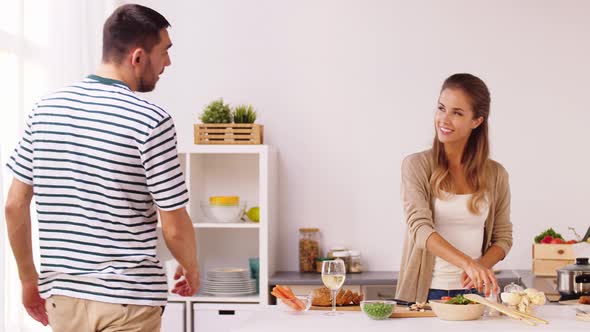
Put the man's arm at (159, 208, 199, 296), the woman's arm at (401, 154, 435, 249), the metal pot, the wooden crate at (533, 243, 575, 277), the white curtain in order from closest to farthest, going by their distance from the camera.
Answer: the man's arm at (159, 208, 199, 296) < the woman's arm at (401, 154, 435, 249) < the metal pot < the white curtain < the wooden crate at (533, 243, 575, 277)

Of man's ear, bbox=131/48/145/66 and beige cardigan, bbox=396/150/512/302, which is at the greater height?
man's ear, bbox=131/48/145/66

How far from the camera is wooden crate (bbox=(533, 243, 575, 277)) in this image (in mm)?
4312

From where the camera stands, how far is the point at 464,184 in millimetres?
3117

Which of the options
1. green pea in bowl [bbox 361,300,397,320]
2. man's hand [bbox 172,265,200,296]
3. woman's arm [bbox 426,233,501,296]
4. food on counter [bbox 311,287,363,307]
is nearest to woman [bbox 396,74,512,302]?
woman's arm [bbox 426,233,501,296]

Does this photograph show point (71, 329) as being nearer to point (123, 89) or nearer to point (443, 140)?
point (123, 89)

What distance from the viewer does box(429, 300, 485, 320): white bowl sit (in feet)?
8.35

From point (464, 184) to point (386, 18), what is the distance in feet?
6.48

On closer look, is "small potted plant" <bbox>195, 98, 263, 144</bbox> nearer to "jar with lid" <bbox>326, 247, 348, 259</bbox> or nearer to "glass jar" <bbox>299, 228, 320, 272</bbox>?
"glass jar" <bbox>299, 228, 320, 272</bbox>

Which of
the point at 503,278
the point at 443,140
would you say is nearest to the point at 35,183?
the point at 443,140

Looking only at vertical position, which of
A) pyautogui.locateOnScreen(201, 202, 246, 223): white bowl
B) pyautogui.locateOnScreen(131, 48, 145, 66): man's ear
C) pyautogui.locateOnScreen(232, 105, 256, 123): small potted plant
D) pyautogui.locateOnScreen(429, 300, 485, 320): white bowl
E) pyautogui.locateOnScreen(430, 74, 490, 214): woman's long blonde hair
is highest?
pyautogui.locateOnScreen(232, 105, 256, 123): small potted plant

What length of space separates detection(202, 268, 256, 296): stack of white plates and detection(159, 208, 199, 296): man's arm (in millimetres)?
2212

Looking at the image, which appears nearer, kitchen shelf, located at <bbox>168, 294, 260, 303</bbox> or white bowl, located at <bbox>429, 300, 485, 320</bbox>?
white bowl, located at <bbox>429, 300, 485, 320</bbox>

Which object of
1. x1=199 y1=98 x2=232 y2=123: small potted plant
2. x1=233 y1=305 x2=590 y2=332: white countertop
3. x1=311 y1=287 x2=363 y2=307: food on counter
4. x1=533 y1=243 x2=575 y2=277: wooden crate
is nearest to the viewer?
x1=233 y1=305 x2=590 y2=332: white countertop

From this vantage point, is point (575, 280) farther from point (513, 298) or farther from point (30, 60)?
point (30, 60)
